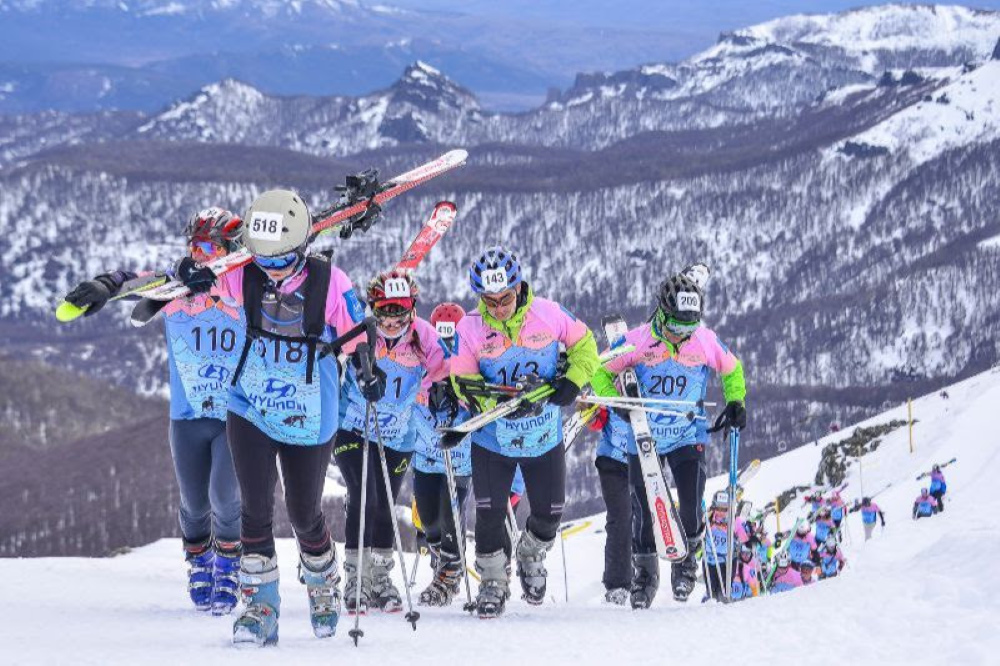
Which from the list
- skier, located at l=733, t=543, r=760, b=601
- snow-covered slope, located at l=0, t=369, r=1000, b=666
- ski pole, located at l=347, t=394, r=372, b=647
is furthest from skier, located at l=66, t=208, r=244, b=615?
skier, located at l=733, t=543, r=760, b=601

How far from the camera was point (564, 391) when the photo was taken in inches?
377

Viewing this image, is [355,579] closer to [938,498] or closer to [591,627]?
[591,627]

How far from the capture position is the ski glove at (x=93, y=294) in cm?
715

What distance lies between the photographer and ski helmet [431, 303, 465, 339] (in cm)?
1225

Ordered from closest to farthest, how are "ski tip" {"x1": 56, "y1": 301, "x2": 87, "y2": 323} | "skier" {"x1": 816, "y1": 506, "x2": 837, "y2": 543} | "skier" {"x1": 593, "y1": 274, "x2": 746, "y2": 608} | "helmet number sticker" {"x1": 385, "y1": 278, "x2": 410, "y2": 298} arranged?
"ski tip" {"x1": 56, "y1": 301, "x2": 87, "y2": 323}
"helmet number sticker" {"x1": 385, "y1": 278, "x2": 410, "y2": 298}
"skier" {"x1": 593, "y1": 274, "x2": 746, "y2": 608}
"skier" {"x1": 816, "y1": 506, "x2": 837, "y2": 543}

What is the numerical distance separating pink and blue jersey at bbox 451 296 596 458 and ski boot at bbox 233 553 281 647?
2543mm

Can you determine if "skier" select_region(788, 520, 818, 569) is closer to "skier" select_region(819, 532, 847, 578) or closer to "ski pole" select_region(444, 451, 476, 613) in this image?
"skier" select_region(819, 532, 847, 578)

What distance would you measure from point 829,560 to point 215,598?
13051mm

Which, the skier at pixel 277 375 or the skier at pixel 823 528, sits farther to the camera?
the skier at pixel 823 528

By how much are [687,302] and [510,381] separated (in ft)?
6.91

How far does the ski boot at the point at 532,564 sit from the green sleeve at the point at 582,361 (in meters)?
1.66

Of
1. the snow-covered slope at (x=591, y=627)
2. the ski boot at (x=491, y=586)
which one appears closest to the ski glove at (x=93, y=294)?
the snow-covered slope at (x=591, y=627)

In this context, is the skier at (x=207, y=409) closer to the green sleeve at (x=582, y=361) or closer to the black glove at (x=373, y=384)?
the black glove at (x=373, y=384)

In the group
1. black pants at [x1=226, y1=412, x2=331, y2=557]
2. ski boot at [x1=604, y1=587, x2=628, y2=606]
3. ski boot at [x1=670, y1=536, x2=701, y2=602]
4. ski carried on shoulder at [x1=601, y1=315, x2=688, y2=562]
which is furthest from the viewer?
ski boot at [x1=670, y1=536, x2=701, y2=602]
